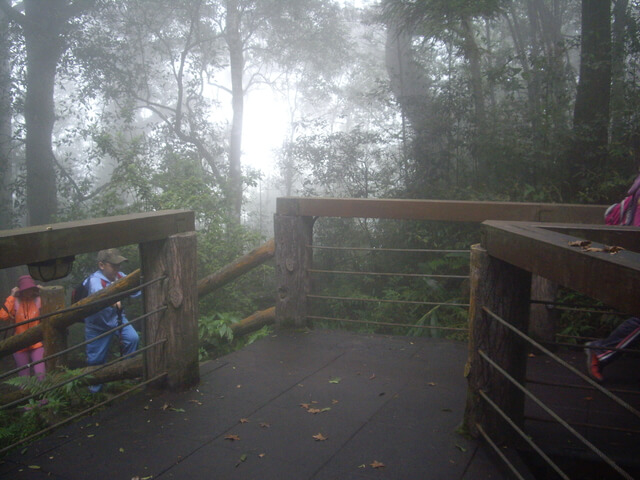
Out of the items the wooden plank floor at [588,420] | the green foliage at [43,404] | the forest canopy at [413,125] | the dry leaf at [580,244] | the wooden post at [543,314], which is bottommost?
the green foliage at [43,404]

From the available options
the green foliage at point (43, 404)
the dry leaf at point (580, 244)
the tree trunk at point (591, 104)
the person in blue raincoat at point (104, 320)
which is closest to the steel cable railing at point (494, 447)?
the dry leaf at point (580, 244)

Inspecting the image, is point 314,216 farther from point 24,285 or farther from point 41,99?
point 41,99

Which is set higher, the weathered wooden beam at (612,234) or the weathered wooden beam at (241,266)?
the weathered wooden beam at (612,234)

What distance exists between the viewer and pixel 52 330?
215 inches

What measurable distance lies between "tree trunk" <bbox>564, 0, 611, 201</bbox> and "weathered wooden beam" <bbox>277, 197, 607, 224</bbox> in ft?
14.7

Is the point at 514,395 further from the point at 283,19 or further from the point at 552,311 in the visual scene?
the point at 283,19

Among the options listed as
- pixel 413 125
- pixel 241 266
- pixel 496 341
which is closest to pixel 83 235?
pixel 496 341

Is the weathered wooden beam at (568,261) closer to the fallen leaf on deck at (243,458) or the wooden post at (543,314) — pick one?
the fallen leaf on deck at (243,458)

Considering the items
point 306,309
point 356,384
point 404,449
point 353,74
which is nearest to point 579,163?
point 306,309

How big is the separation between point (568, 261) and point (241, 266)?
435cm

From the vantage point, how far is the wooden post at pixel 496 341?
110 inches

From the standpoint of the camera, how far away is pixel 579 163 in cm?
847

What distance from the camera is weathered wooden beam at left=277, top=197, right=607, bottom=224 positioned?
4.15 meters

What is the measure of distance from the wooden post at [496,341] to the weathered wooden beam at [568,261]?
0.15 meters
